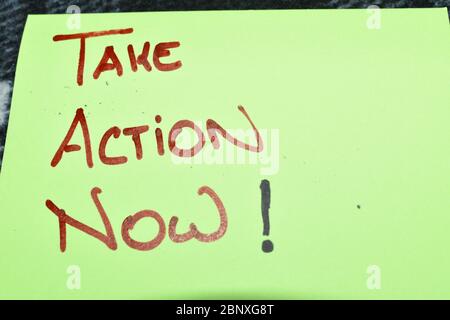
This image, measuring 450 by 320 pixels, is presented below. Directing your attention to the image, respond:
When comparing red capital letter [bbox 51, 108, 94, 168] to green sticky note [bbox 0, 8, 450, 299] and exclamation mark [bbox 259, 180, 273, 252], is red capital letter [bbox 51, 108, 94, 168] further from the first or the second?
exclamation mark [bbox 259, 180, 273, 252]

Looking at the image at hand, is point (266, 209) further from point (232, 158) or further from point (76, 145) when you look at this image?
point (76, 145)

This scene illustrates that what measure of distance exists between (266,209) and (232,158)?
0.15 feet

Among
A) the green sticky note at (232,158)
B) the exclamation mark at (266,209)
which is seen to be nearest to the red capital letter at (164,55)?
the green sticky note at (232,158)

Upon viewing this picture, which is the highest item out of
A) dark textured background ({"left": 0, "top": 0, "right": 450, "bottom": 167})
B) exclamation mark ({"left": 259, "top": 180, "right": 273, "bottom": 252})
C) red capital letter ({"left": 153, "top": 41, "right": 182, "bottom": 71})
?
dark textured background ({"left": 0, "top": 0, "right": 450, "bottom": 167})

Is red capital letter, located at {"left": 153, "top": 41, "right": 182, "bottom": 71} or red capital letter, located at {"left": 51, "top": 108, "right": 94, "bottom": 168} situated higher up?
red capital letter, located at {"left": 153, "top": 41, "right": 182, "bottom": 71}

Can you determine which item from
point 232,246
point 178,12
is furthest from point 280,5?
point 232,246

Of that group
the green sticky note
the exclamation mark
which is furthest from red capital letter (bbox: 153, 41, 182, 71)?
the exclamation mark

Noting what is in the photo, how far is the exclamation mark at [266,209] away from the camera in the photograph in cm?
35

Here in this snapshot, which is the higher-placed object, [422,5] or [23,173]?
[422,5]

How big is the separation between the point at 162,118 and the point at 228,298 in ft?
0.45

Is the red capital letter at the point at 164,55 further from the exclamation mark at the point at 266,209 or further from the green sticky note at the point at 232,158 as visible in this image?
the exclamation mark at the point at 266,209

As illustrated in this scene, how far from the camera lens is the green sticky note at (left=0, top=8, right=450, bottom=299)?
→ 0.35 metres

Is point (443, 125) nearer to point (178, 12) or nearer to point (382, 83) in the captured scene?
point (382, 83)

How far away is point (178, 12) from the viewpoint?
0.39 metres
